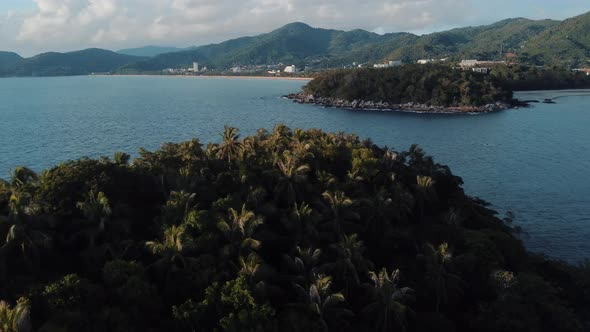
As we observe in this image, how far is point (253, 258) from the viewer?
1309 inches

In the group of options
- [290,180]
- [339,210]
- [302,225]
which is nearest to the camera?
[302,225]

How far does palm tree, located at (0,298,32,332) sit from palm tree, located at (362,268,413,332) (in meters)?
20.9

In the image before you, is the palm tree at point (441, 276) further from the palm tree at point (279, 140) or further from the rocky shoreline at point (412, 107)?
the rocky shoreline at point (412, 107)

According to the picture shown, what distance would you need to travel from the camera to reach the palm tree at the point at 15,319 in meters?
23.7

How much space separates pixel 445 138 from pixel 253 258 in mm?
101268

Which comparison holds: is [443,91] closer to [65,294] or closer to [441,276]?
[441,276]

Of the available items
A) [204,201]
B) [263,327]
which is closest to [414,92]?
[204,201]

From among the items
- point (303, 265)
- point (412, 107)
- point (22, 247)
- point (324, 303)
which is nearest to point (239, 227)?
point (303, 265)

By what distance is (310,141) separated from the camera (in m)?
59.3

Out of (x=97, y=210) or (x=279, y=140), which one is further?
(x=279, y=140)

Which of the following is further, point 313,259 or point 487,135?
point 487,135

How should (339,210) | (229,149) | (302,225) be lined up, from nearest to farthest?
(302,225) → (339,210) → (229,149)

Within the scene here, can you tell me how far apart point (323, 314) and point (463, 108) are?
16169 cm

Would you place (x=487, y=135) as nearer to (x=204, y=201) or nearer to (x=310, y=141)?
(x=310, y=141)
